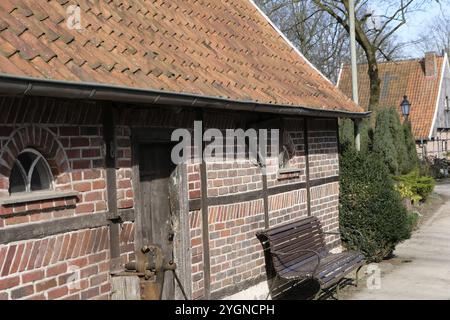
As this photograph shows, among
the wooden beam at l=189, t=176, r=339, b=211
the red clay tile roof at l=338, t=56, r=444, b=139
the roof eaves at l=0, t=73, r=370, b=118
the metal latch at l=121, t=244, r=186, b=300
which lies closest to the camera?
the roof eaves at l=0, t=73, r=370, b=118

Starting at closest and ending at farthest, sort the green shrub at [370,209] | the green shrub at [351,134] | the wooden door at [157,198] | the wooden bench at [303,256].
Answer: the wooden door at [157,198] < the wooden bench at [303,256] < the green shrub at [370,209] < the green shrub at [351,134]

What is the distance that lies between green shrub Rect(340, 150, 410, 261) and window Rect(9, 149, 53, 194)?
6.55 meters

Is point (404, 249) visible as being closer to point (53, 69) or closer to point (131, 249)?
point (131, 249)

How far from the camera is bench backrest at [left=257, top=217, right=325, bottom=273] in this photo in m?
7.59

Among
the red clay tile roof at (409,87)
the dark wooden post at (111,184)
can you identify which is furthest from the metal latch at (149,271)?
the red clay tile roof at (409,87)

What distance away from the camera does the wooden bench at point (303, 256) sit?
24.5 ft

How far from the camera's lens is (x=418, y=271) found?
31.5ft

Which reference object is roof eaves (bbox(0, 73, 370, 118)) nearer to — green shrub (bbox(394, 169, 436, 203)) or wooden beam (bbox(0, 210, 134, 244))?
wooden beam (bbox(0, 210, 134, 244))

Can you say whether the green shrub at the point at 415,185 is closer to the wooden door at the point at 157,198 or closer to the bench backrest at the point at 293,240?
the bench backrest at the point at 293,240

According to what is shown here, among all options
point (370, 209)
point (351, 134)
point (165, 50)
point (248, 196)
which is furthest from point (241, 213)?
point (351, 134)

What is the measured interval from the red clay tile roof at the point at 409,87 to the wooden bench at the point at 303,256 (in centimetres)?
2449

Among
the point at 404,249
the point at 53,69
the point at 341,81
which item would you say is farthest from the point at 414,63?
the point at 53,69

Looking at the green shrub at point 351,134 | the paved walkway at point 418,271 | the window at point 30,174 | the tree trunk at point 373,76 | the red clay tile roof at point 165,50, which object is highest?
the tree trunk at point 373,76

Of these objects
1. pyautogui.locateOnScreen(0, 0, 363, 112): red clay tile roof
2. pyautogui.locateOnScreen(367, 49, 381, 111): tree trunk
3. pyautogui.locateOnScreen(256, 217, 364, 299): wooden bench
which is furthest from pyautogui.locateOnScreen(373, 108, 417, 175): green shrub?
pyautogui.locateOnScreen(256, 217, 364, 299): wooden bench
